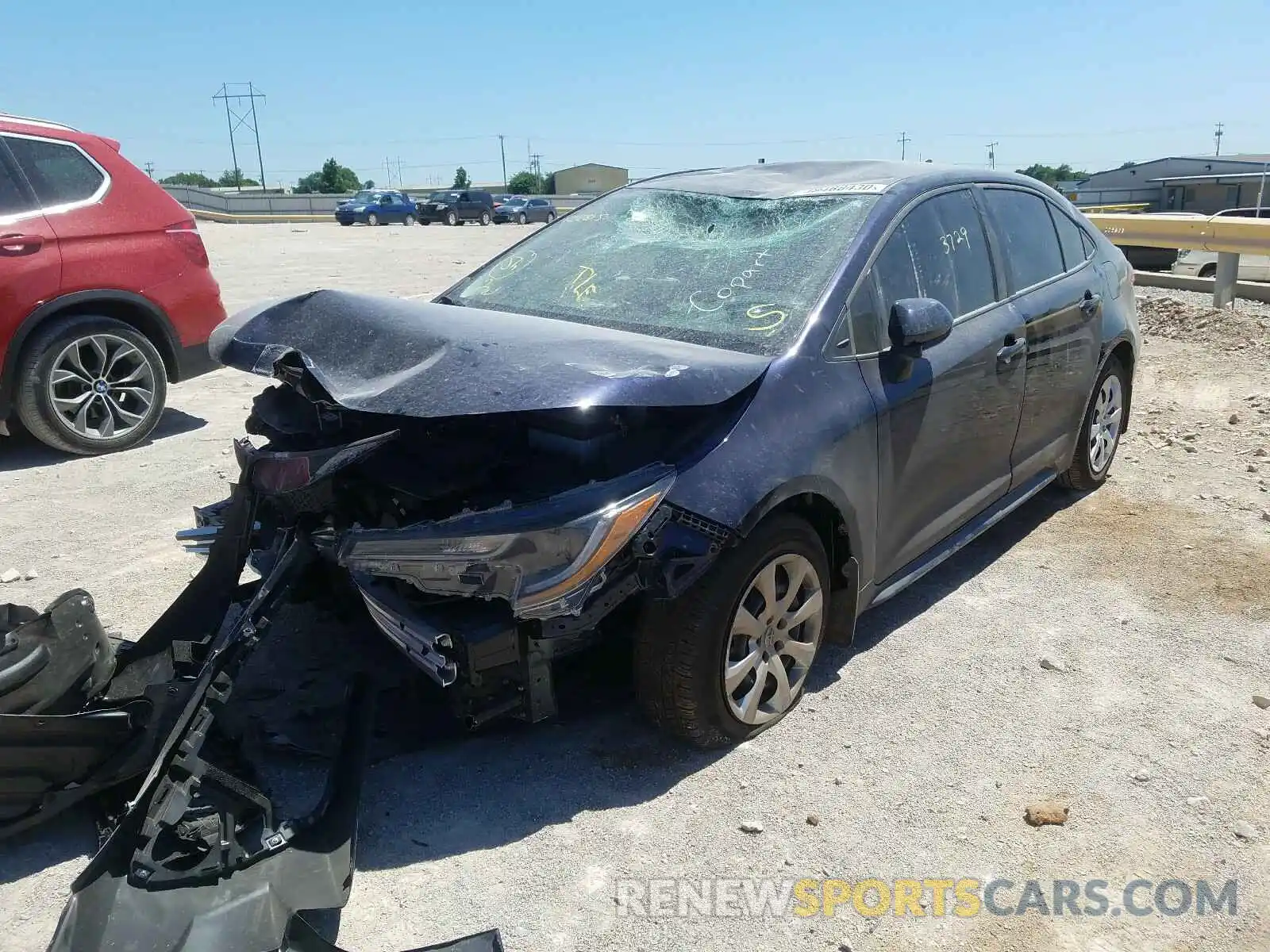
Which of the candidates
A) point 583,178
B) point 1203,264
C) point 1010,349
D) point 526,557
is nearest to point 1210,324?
point 1203,264

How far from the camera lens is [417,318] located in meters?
3.33

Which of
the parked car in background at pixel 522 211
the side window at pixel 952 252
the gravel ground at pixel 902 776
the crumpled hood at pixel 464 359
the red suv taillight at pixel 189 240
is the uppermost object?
the parked car in background at pixel 522 211

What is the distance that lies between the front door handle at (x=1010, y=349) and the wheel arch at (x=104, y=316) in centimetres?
518

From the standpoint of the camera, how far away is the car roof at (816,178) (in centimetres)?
397

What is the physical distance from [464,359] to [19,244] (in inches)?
173

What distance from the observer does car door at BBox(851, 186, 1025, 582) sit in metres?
3.51

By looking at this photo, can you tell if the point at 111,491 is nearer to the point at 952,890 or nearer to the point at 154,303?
the point at 154,303

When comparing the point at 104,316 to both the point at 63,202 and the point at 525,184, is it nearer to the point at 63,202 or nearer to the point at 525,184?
the point at 63,202

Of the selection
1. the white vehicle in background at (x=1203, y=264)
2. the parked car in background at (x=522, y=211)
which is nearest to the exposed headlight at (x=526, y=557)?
the white vehicle in background at (x=1203, y=264)

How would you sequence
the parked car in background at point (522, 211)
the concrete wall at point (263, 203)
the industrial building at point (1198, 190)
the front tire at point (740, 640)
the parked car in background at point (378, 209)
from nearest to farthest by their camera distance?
the front tire at point (740, 640)
the industrial building at point (1198, 190)
the parked car in background at point (378, 209)
the parked car in background at point (522, 211)
the concrete wall at point (263, 203)

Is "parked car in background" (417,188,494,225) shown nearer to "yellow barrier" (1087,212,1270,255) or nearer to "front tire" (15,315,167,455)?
"yellow barrier" (1087,212,1270,255)

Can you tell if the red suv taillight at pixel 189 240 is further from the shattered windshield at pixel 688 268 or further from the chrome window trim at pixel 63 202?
the shattered windshield at pixel 688 268

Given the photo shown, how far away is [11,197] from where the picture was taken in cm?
598

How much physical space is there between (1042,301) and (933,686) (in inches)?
74.4
